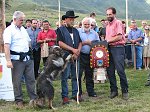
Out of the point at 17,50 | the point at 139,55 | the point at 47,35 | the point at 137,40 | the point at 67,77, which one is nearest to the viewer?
the point at 17,50

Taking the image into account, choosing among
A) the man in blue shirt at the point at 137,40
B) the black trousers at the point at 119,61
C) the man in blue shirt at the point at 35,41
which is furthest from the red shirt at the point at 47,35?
the man in blue shirt at the point at 137,40

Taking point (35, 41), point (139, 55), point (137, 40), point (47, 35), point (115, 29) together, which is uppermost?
point (115, 29)

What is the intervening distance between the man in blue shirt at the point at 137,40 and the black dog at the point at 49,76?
816 centimetres

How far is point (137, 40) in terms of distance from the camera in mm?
15977

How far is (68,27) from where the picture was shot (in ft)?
29.0

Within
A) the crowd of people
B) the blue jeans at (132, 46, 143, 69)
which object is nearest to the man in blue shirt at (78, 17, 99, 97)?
the crowd of people

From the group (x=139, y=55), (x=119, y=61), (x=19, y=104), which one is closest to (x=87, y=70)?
(x=119, y=61)

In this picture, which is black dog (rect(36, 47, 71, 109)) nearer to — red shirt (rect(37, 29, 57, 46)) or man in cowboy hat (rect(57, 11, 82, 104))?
man in cowboy hat (rect(57, 11, 82, 104))

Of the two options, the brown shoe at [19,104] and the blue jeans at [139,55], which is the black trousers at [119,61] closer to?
the brown shoe at [19,104]

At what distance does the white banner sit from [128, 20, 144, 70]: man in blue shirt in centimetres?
778

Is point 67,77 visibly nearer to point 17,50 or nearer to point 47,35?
point 17,50

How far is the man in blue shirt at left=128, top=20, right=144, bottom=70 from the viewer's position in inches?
630

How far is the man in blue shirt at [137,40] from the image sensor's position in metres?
16.0

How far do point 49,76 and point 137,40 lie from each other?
8301 mm
